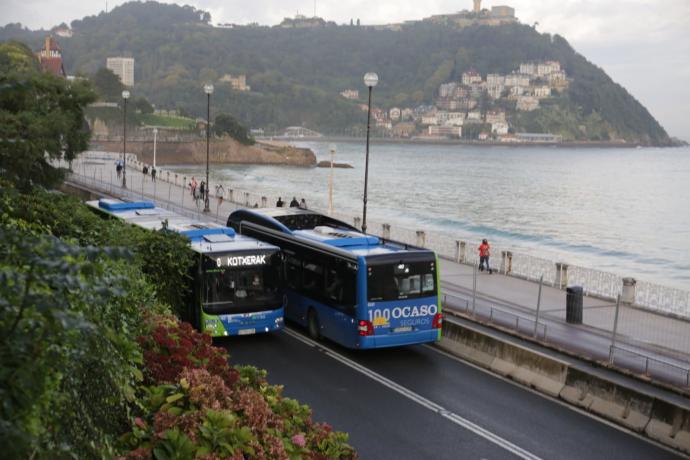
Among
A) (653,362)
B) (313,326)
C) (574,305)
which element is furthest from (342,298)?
(653,362)

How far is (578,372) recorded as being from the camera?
15.0m

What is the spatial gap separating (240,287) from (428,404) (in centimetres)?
548

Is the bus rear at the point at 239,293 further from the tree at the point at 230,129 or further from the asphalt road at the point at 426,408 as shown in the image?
the tree at the point at 230,129

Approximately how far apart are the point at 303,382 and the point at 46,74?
1314 inches

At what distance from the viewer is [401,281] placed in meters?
17.4

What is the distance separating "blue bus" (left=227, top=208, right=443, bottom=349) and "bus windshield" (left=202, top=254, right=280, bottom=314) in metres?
0.97

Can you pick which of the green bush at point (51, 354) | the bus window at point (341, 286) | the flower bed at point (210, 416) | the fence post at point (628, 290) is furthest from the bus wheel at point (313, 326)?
the green bush at point (51, 354)

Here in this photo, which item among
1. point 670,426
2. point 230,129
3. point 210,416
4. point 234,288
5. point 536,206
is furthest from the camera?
point 230,129

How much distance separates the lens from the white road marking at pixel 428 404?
12.7m

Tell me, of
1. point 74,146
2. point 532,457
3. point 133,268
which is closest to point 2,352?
point 133,268

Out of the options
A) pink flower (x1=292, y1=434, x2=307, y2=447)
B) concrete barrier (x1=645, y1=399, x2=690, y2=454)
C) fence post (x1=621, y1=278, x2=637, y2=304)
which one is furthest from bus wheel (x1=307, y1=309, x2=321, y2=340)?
pink flower (x1=292, y1=434, x2=307, y2=447)

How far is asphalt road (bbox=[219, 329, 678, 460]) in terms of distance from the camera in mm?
12672

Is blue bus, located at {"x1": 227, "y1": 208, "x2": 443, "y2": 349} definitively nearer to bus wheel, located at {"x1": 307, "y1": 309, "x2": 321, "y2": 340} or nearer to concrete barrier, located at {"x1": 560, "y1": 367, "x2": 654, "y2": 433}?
bus wheel, located at {"x1": 307, "y1": 309, "x2": 321, "y2": 340}

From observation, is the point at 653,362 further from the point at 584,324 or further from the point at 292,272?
the point at 292,272
